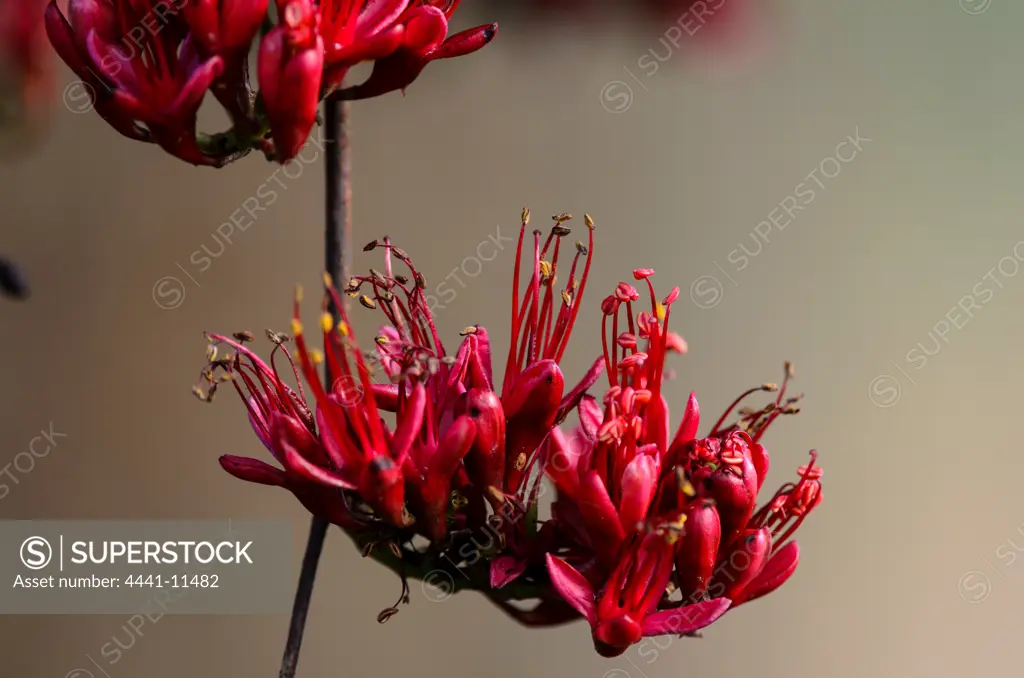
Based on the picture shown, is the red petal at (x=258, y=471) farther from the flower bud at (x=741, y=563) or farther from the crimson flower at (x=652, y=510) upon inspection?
the flower bud at (x=741, y=563)

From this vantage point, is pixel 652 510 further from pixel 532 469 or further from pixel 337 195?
pixel 337 195

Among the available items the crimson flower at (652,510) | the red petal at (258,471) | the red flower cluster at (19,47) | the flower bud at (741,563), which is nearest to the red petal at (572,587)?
→ the crimson flower at (652,510)

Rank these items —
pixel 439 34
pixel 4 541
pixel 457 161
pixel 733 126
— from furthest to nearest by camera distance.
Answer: pixel 733 126 → pixel 457 161 → pixel 4 541 → pixel 439 34

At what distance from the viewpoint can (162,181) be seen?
6.95ft

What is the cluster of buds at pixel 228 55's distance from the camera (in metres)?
0.71

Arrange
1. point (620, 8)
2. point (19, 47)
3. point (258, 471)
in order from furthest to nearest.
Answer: point (620, 8) < point (19, 47) < point (258, 471)

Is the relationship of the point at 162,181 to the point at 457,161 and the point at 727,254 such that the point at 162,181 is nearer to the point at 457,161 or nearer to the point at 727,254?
the point at 457,161

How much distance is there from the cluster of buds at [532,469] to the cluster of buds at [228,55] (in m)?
0.14

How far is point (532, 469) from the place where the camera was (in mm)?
862

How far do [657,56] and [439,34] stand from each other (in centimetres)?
137

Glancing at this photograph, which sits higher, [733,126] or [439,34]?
[733,126]

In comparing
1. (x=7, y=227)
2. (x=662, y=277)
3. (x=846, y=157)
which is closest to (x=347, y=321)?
(x=662, y=277)

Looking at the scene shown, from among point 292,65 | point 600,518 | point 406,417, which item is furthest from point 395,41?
point 600,518

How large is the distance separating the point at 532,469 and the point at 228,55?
1.28 ft
